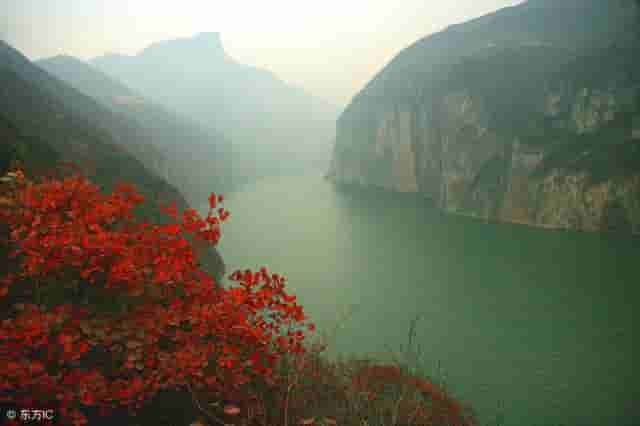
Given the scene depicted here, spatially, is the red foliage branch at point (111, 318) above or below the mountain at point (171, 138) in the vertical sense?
below

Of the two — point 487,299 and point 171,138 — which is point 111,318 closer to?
point 487,299

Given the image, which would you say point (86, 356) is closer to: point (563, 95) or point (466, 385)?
point (466, 385)

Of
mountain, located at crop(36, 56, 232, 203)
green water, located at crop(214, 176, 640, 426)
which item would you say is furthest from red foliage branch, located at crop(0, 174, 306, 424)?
mountain, located at crop(36, 56, 232, 203)

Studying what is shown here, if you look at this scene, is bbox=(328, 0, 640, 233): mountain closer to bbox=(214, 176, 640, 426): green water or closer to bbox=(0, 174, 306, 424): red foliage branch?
bbox=(214, 176, 640, 426): green water

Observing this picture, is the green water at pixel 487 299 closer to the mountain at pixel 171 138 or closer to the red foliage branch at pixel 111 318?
the red foliage branch at pixel 111 318

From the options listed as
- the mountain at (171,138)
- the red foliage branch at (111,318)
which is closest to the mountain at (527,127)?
the mountain at (171,138)

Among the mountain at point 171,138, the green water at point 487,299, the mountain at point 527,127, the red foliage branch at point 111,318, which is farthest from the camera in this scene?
the mountain at point 171,138

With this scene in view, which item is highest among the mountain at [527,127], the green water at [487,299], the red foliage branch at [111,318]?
the mountain at [527,127]
